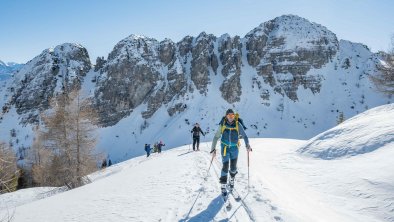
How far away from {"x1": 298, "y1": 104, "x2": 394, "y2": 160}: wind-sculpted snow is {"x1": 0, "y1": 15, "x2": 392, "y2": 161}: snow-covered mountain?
94149 mm

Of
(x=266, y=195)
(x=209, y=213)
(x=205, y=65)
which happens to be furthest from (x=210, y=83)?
(x=209, y=213)

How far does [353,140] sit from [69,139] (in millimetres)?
20609

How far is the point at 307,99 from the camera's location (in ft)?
421

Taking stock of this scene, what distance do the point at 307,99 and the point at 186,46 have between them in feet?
190

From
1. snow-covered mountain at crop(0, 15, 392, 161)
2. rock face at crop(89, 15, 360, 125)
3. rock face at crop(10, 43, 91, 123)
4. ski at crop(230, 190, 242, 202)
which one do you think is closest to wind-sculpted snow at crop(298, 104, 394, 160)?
ski at crop(230, 190, 242, 202)

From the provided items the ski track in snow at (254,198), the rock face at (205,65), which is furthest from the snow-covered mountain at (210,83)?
the ski track in snow at (254,198)

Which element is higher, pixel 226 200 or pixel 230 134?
pixel 230 134

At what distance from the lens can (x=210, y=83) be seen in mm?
130875

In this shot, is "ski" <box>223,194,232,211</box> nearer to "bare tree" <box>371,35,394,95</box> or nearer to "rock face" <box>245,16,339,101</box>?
"bare tree" <box>371,35,394,95</box>

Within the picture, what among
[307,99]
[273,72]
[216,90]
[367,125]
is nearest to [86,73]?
[216,90]

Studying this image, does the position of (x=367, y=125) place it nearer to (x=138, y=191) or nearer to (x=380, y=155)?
(x=380, y=155)

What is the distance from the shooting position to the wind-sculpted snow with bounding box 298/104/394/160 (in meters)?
12.5

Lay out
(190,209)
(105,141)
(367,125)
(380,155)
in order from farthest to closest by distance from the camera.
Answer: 1. (105,141)
2. (367,125)
3. (380,155)
4. (190,209)

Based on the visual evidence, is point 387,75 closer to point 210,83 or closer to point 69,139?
point 69,139
